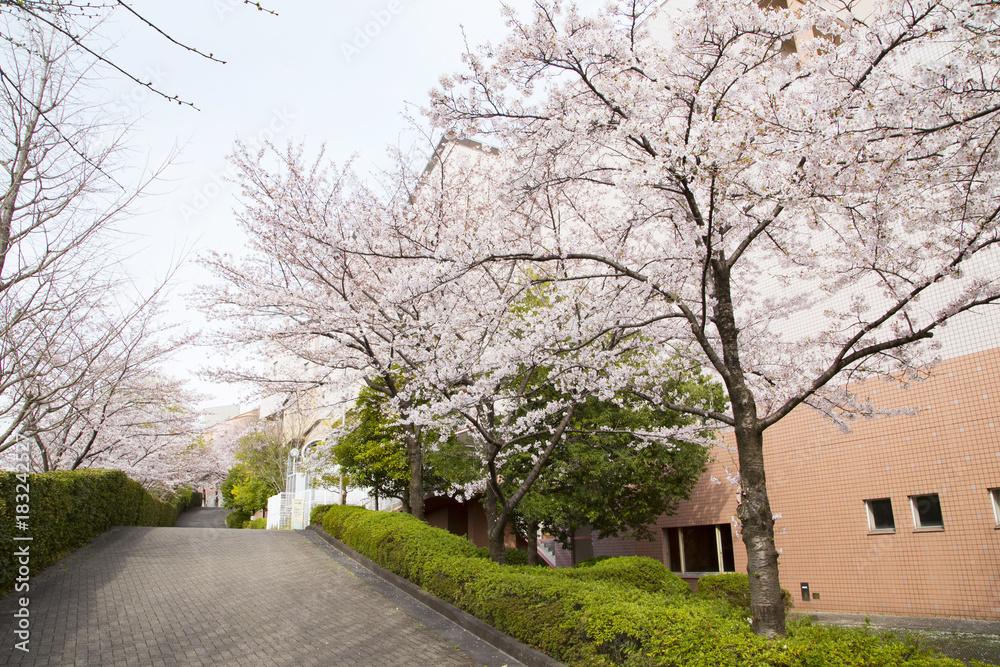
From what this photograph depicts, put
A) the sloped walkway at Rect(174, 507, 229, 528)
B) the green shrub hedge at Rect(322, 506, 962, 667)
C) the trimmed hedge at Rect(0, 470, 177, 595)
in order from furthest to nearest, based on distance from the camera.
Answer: the sloped walkway at Rect(174, 507, 229, 528) < the trimmed hedge at Rect(0, 470, 177, 595) < the green shrub hedge at Rect(322, 506, 962, 667)

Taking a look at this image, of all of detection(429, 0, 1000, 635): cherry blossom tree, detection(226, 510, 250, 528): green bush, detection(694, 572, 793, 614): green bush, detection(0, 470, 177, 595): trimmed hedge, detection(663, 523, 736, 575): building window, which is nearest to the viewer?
detection(429, 0, 1000, 635): cherry blossom tree

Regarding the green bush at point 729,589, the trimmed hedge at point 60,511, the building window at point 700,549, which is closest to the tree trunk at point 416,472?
the green bush at point 729,589

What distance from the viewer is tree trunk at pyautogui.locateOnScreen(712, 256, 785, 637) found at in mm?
4910

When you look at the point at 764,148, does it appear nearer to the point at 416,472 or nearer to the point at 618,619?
the point at 618,619

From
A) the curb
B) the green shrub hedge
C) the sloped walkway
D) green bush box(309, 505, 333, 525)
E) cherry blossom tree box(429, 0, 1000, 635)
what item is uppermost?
cherry blossom tree box(429, 0, 1000, 635)

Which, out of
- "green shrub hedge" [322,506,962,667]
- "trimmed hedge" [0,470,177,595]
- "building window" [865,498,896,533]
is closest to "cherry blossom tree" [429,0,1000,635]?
"green shrub hedge" [322,506,962,667]

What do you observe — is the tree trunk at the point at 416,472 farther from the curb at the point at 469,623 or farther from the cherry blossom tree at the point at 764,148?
the cherry blossom tree at the point at 764,148

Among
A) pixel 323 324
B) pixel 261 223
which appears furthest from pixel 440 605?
pixel 261 223

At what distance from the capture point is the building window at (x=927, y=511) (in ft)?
31.6

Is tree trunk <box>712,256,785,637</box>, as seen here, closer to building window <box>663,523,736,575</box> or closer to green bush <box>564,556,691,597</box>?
green bush <box>564,556,691,597</box>

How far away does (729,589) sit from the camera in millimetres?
11305

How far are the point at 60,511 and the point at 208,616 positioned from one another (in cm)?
442

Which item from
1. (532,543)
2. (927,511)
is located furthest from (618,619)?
(532,543)

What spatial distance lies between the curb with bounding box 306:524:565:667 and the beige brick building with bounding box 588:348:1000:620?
5049 mm
